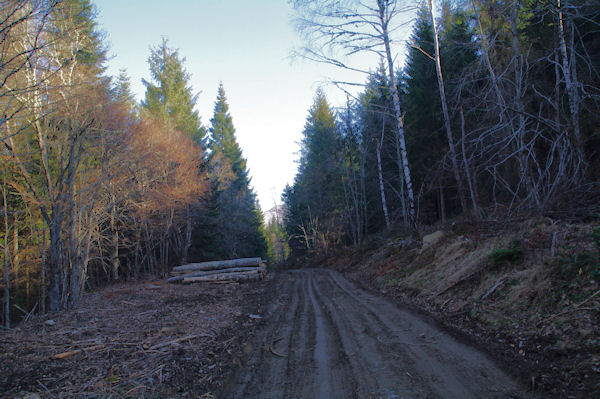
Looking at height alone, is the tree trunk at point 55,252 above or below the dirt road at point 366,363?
above

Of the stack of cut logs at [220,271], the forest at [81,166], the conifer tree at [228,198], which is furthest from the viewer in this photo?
the conifer tree at [228,198]

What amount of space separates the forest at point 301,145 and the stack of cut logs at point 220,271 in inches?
150

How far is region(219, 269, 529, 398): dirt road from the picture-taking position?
3.45m

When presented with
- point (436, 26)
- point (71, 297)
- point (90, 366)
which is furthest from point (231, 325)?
point (436, 26)

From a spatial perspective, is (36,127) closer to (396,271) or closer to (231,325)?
(231,325)

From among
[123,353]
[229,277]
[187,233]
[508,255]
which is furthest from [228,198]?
[508,255]

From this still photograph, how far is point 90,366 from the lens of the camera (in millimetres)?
4562

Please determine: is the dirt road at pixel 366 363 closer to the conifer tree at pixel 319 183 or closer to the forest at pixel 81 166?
the forest at pixel 81 166

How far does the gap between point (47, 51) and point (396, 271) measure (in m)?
12.8

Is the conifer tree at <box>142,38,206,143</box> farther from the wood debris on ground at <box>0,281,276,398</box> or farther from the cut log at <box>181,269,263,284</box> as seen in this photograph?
the wood debris on ground at <box>0,281,276,398</box>

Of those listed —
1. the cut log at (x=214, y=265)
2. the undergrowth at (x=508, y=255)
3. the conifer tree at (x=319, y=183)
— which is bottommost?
the cut log at (x=214, y=265)

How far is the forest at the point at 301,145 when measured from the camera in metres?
7.38

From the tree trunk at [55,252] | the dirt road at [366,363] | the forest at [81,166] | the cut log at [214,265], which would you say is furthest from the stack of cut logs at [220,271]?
the dirt road at [366,363]

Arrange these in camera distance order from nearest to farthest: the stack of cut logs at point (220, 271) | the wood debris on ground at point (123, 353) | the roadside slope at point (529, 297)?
the roadside slope at point (529, 297)
the wood debris on ground at point (123, 353)
the stack of cut logs at point (220, 271)
